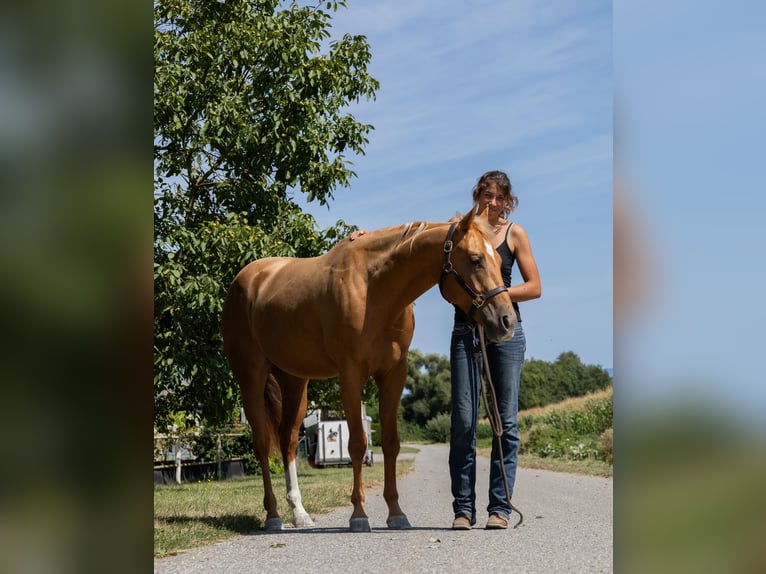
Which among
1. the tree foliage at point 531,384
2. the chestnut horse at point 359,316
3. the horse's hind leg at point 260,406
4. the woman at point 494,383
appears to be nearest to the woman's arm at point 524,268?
the woman at point 494,383

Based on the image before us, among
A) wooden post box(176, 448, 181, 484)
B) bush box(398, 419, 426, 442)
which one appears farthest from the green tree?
bush box(398, 419, 426, 442)

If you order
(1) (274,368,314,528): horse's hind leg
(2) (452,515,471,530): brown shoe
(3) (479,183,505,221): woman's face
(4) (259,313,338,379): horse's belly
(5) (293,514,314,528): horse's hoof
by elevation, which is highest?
(3) (479,183,505,221): woman's face

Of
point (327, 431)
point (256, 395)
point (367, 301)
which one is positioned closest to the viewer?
point (367, 301)

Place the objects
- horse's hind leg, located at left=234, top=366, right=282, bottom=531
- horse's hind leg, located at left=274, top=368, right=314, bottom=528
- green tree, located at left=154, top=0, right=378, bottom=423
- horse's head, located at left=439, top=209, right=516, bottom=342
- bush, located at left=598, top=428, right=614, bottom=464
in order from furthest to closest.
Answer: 1. bush, located at left=598, top=428, right=614, bottom=464
2. green tree, located at left=154, top=0, right=378, bottom=423
3. horse's hind leg, located at left=234, top=366, right=282, bottom=531
4. horse's hind leg, located at left=274, top=368, right=314, bottom=528
5. horse's head, located at left=439, top=209, right=516, bottom=342

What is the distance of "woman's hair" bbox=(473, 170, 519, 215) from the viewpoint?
523 cm

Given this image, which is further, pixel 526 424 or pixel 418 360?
pixel 418 360

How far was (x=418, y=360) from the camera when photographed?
50312 mm

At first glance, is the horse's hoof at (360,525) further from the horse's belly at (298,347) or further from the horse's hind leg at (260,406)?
the horse's hind leg at (260,406)

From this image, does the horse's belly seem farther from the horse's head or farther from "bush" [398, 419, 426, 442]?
"bush" [398, 419, 426, 442]

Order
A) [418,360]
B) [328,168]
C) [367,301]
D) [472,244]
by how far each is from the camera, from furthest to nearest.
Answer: [418,360]
[328,168]
[367,301]
[472,244]

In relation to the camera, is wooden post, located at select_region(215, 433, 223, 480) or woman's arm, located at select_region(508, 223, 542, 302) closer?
woman's arm, located at select_region(508, 223, 542, 302)
